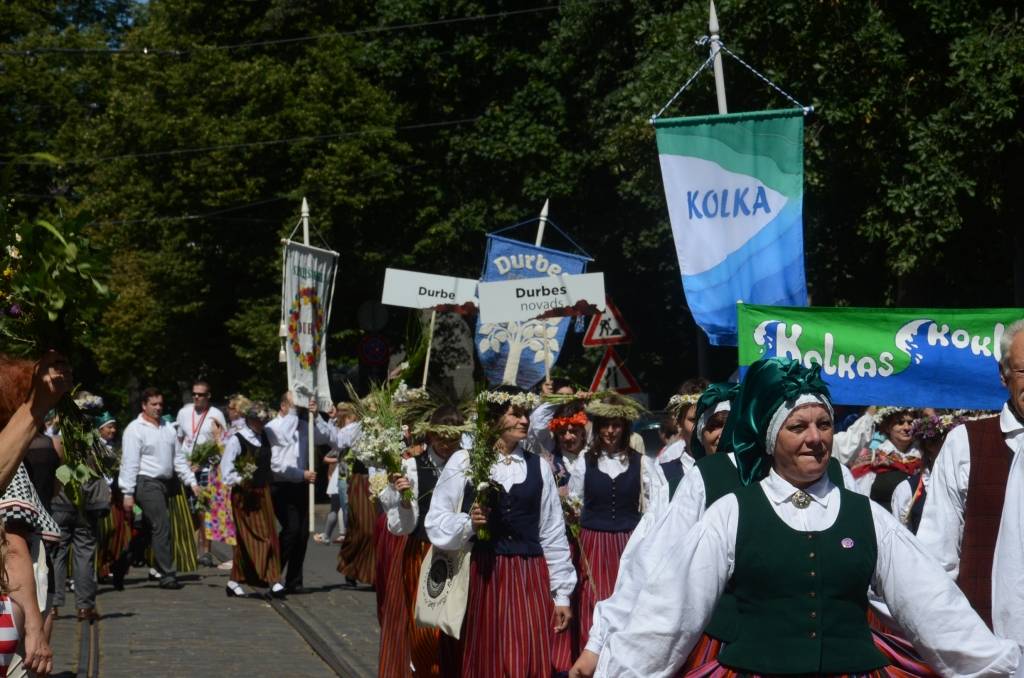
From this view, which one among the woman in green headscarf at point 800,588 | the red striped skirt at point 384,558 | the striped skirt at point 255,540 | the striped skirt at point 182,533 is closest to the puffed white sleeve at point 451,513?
the red striped skirt at point 384,558

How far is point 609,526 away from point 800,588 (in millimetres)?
5760

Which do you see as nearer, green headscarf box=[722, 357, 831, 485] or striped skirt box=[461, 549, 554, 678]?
green headscarf box=[722, 357, 831, 485]

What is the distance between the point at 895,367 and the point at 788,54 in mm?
11418

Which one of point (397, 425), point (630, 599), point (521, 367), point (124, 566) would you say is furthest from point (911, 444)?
point (124, 566)

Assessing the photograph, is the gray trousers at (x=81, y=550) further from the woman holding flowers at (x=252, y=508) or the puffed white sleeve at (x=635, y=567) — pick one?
the puffed white sleeve at (x=635, y=567)

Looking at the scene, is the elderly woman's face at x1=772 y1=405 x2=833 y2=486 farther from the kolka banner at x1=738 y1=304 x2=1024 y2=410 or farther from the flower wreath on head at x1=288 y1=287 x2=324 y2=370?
the flower wreath on head at x1=288 y1=287 x2=324 y2=370

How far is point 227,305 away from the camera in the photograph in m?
35.0

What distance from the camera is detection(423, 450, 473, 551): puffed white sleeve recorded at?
8336mm

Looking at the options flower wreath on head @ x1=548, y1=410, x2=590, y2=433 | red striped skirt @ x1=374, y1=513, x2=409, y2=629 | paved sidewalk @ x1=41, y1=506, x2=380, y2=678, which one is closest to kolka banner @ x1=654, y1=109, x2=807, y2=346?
flower wreath on head @ x1=548, y1=410, x2=590, y2=433

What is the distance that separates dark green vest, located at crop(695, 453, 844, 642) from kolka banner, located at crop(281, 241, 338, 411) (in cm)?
1156

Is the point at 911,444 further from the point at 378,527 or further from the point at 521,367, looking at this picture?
the point at 521,367

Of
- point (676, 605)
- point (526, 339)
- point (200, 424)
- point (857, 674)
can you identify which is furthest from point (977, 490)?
point (200, 424)

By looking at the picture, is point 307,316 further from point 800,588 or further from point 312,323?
point 800,588

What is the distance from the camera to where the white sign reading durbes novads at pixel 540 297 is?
13391mm
